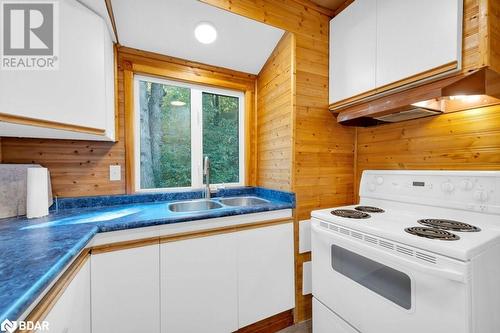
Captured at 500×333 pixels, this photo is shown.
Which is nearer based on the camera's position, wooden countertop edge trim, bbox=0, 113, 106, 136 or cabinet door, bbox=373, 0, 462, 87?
wooden countertop edge trim, bbox=0, 113, 106, 136

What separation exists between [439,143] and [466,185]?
0.35m

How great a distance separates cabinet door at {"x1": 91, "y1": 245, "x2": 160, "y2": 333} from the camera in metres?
1.10

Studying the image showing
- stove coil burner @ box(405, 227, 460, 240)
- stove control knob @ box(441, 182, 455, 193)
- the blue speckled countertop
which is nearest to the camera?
the blue speckled countertop

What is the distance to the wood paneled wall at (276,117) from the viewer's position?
1696 millimetres

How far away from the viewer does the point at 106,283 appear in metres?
1.11

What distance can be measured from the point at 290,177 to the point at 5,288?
149 cm

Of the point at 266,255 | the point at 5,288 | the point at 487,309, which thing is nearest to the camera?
the point at 5,288

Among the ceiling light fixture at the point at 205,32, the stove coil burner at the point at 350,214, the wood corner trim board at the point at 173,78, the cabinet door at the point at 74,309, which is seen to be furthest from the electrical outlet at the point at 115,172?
the stove coil burner at the point at 350,214

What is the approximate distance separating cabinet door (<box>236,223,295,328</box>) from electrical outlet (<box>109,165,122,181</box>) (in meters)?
1.06

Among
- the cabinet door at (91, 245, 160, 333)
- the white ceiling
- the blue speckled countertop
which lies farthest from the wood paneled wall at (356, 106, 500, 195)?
the cabinet door at (91, 245, 160, 333)

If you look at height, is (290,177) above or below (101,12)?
below

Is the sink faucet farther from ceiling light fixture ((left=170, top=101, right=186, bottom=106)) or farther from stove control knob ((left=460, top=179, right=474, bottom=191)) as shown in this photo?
stove control knob ((left=460, top=179, right=474, bottom=191))

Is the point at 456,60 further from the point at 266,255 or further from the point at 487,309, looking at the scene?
the point at 266,255

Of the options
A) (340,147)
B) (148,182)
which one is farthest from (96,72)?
(340,147)
